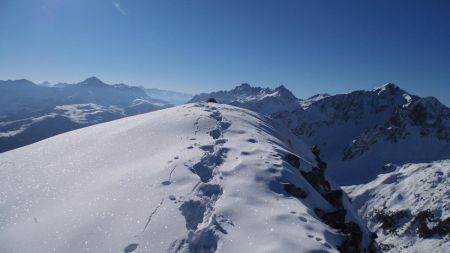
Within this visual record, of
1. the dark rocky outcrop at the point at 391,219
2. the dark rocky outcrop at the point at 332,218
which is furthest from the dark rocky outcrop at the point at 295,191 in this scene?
the dark rocky outcrop at the point at 391,219

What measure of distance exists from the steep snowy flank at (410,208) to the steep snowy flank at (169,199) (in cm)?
8439

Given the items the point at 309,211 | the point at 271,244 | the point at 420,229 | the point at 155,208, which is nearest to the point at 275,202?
the point at 309,211

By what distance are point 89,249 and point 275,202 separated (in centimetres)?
743

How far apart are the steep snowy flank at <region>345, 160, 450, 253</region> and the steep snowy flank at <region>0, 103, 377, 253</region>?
277 ft

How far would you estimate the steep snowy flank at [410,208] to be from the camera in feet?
314

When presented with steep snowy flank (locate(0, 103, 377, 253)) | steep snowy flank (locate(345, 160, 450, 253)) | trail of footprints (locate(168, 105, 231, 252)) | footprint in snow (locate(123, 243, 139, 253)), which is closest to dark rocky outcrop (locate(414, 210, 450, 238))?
steep snowy flank (locate(345, 160, 450, 253))

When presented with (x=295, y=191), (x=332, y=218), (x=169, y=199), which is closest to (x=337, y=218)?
(x=332, y=218)

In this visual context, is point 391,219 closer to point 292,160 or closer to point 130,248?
point 292,160

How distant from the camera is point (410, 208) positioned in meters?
113

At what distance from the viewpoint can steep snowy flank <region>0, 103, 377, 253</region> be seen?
13172 mm

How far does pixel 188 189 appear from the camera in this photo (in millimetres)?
16656

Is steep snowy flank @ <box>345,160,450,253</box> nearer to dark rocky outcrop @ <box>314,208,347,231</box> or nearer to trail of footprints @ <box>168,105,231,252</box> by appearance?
dark rocky outcrop @ <box>314,208,347,231</box>

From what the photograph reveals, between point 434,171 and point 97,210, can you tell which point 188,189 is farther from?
point 434,171

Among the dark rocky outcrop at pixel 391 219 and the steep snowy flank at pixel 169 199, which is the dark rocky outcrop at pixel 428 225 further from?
the steep snowy flank at pixel 169 199
